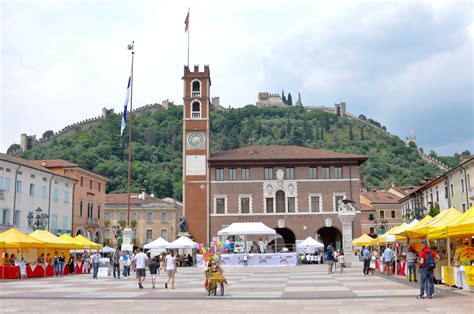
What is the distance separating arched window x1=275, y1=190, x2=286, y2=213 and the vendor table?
44.7 feet

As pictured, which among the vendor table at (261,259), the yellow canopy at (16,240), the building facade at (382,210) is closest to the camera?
the yellow canopy at (16,240)

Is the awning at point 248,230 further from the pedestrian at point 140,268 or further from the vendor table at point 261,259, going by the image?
the pedestrian at point 140,268

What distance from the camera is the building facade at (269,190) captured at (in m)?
58.4

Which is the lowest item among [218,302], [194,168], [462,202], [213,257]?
[218,302]

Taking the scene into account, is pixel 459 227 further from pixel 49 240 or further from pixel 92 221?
pixel 92 221

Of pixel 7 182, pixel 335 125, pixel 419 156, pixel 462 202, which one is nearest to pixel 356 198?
pixel 462 202

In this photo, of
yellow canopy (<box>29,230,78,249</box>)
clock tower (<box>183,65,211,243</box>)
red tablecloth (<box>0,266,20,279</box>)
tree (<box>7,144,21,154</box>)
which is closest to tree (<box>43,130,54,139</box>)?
tree (<box>7,144,21,154</box>)

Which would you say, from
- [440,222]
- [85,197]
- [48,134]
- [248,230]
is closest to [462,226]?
[440,222]

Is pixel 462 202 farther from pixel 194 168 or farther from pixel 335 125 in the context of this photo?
pixel 335 125

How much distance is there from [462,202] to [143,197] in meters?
54.2

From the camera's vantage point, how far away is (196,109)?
62219mm

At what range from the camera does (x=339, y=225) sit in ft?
191

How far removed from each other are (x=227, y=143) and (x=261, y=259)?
102891 millimetres

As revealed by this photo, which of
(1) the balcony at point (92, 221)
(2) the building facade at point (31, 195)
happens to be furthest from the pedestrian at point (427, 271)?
(1) the balcony at point (92, 221)
